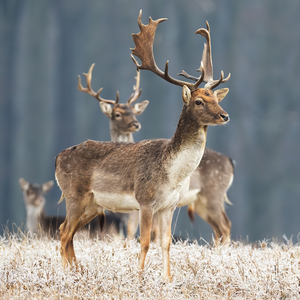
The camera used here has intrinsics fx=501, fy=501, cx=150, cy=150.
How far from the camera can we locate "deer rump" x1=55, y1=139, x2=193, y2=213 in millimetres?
4137

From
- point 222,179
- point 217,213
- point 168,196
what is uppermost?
point 168,196

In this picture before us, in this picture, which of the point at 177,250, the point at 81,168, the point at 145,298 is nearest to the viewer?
the point at 145,298

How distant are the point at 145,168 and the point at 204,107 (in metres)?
0.72

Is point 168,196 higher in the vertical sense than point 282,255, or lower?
higher

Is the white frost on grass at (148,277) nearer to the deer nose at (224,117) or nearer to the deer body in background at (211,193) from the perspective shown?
the deer nose at (224,117)

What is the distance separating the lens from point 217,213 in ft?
22.6

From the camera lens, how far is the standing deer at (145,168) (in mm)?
4102

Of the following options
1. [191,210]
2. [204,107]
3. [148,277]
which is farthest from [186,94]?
[191,210]

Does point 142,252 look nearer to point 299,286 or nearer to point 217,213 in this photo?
point 299,286

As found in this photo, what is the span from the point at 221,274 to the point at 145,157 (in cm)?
117

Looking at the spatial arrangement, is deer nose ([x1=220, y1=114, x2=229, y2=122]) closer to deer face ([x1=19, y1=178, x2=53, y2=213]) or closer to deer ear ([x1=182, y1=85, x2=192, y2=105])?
deer ear ([x1=182, y1=85, x2=192, y2=105])

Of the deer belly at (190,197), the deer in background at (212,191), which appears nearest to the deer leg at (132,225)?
the deer in background at (212,191)

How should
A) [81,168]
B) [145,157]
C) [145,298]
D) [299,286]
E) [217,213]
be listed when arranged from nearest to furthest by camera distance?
[145,298] → [299,286] → [145,157] → [81,168] → [217,213]

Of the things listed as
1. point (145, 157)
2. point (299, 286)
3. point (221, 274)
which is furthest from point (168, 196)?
point (299, 286)
